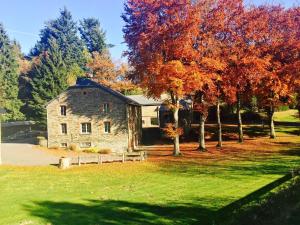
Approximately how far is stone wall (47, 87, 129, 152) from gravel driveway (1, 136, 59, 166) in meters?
3.65

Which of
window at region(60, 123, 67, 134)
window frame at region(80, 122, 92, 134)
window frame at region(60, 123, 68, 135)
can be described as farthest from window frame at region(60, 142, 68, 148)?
window frame at region(80, 122, 92, 134)

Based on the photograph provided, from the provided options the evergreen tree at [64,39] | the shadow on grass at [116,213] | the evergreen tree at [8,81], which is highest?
the evergreen tree at [64,39]

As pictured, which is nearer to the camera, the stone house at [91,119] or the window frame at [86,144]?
the stone house at [91,119]

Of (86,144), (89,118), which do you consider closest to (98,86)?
(89,118)

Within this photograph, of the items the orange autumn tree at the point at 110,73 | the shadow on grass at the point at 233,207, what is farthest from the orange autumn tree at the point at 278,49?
the orange autumn tree at the point at 110,73

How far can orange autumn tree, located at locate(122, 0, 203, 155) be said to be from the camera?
3284 cm

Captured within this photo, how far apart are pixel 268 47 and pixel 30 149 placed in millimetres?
30620

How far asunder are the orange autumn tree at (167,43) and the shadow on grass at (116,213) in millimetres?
16339

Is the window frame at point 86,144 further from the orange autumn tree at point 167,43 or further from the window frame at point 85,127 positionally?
the orange autumn tree at point 167,43

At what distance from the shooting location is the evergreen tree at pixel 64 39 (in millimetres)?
94000

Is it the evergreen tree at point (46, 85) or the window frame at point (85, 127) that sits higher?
the evergreen tree at point (46, 85)

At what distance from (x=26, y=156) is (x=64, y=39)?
5860 cm

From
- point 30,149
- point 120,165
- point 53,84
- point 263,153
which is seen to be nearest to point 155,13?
point 120,165

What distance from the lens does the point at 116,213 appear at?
16.4m
